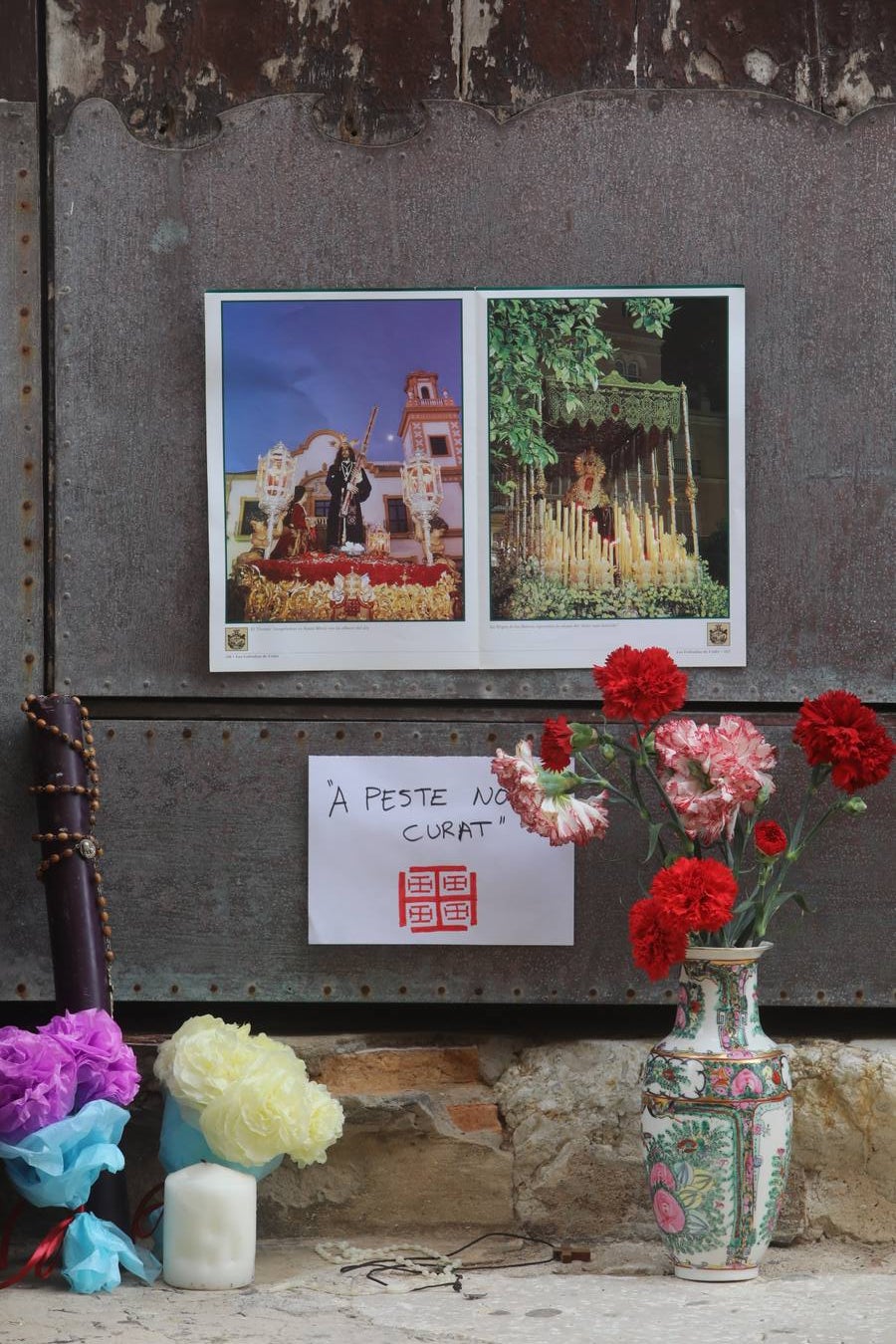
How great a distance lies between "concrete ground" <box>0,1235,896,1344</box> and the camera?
199 centimetres

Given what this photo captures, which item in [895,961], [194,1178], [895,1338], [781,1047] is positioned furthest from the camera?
[895,961]

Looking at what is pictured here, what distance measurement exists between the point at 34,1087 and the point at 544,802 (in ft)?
2.91

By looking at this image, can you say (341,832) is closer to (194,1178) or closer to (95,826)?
(95,826)

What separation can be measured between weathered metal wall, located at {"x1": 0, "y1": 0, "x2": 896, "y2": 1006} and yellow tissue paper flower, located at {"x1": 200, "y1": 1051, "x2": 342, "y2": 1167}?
31cm

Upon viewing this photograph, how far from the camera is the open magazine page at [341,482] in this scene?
2.57 meters

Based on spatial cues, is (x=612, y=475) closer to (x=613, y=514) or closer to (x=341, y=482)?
(x=613, y=514)

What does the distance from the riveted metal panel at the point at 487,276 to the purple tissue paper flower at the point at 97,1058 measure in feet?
1.99

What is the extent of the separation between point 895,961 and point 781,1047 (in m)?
0.31

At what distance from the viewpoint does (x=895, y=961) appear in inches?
101

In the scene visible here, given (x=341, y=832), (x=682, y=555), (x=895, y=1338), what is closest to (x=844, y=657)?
(x=682, y=555)

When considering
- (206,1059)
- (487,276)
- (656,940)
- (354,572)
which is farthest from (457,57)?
(206,1059)

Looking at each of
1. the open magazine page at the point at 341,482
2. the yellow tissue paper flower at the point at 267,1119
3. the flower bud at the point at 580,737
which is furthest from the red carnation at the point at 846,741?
the yellow tissue paper flower at the point at 267,1119

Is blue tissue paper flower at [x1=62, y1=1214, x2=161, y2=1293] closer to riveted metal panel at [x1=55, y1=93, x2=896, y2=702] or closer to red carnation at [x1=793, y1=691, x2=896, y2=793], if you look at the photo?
riveted metal panel at [x1=55, y1=93, x2=896, y2=702]

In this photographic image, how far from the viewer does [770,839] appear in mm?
2252
